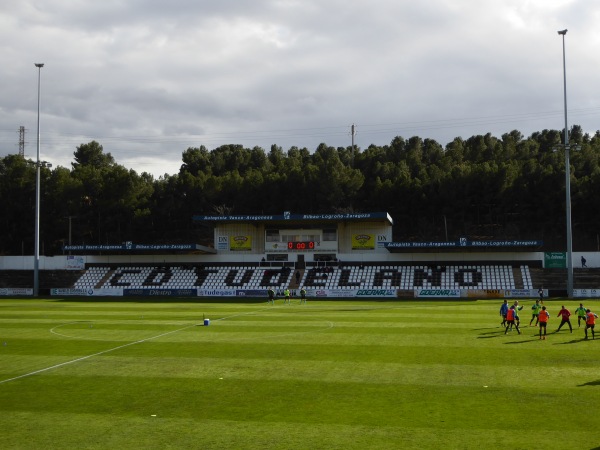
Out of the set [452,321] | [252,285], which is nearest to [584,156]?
[252,285]

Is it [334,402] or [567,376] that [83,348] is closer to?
[334,402]

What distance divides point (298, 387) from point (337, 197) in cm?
7419

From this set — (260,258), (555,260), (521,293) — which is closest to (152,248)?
(260,258)

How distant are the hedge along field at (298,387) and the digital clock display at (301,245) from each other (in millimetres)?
39290

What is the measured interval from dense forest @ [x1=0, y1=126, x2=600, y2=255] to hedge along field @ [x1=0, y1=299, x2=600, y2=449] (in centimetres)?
5027

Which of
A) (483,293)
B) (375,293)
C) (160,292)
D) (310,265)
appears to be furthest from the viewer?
(310,265)

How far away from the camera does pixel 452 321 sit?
3834 cm

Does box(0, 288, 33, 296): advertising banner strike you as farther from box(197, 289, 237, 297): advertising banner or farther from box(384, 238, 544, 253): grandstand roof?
box(384, 238, 544, 253): grandstand roof

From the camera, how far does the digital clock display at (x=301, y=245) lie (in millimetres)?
75938

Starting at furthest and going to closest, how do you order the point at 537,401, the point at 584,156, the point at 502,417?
the point at 584,156
the point at 537,401
the point at 502,417

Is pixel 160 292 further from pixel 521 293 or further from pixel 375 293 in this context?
pixel 521 293

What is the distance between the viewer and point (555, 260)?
224ft

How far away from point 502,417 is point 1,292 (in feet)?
226

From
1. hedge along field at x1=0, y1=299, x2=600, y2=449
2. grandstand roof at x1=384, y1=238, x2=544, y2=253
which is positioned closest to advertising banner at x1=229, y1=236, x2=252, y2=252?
grandstand roof at x1=384, y1=238, x2=544, y2=253
